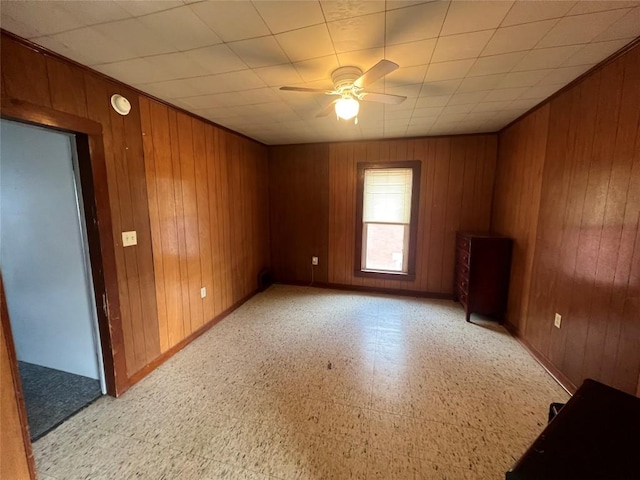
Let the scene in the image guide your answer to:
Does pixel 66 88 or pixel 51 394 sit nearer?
pixel 66 88

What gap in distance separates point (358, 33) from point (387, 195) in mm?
2695

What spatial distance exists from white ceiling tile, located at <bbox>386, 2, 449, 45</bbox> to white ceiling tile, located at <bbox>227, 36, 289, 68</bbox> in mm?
653

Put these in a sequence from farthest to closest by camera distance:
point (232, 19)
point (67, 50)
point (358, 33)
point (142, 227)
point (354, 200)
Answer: point (354, 200), point (142, 227), point (67, 50), point (358, 33), point (232, 19)

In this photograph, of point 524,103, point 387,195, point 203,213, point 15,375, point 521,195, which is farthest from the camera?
point 387,195

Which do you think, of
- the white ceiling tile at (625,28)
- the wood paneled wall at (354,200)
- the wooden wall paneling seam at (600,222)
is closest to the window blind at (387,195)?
the wood paneled wall at (354,200)

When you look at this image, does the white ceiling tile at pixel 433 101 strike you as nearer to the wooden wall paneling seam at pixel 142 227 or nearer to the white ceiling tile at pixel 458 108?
the white ceiling tile at pixel 458 108

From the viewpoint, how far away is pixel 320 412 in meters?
1.82

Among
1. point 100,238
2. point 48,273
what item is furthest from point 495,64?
point 48,273

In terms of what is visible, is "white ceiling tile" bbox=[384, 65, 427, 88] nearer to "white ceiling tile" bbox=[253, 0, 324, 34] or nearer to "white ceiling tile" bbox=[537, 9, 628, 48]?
"white ceiling tile" bbox=[537, 9, 628, 48]

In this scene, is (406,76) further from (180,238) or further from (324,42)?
(180,238)

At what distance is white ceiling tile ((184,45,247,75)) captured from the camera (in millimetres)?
1595

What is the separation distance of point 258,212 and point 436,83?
2940 millimetres

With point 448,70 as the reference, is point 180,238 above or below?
below

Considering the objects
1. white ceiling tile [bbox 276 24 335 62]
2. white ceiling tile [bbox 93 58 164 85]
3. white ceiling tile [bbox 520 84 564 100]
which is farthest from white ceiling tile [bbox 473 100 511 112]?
white ceiling tile [bbox 93 58 164 85]
